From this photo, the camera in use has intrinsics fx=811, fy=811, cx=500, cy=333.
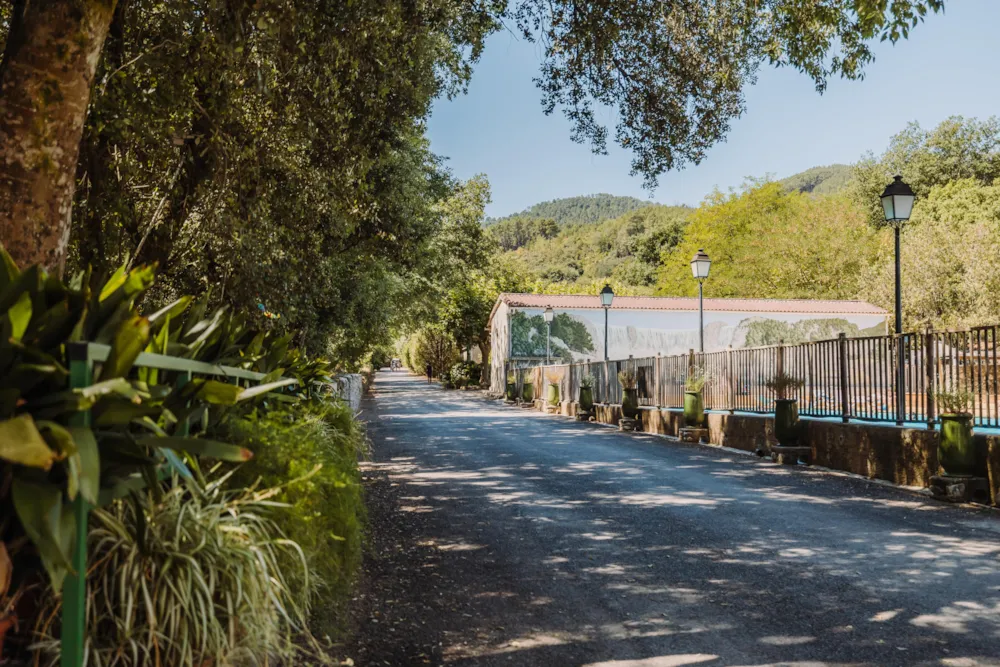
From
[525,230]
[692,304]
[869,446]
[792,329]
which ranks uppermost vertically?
[525,230]

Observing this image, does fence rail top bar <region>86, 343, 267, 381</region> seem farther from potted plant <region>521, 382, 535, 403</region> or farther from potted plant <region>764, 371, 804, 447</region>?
potted plant <region>521, 382, 535, 403</region>

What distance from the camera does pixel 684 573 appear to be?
571 centimetres

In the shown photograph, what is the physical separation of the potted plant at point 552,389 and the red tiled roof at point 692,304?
46.4ft

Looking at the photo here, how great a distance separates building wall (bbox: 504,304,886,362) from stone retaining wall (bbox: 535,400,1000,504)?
96.6 feet

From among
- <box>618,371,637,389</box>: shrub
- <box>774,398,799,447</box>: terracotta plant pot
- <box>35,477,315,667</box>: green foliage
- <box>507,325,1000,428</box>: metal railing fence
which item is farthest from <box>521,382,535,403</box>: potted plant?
<box>35,477,315,667</box>: green foliage

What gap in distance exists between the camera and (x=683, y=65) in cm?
985

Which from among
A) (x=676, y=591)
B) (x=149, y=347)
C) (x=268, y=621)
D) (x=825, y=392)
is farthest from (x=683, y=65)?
(x=268, y=621)

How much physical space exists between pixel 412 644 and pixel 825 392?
10421 mm

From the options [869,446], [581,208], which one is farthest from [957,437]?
[581,208]

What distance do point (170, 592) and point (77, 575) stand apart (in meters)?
0.36

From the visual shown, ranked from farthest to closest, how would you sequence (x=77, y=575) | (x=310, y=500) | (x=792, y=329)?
(x=792, y=329) < (x=310, y=500) < (x=77, y=575)

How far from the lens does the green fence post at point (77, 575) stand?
227cm

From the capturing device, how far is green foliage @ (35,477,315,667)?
2.46 metres

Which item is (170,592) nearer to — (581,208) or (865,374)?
(865,374)
